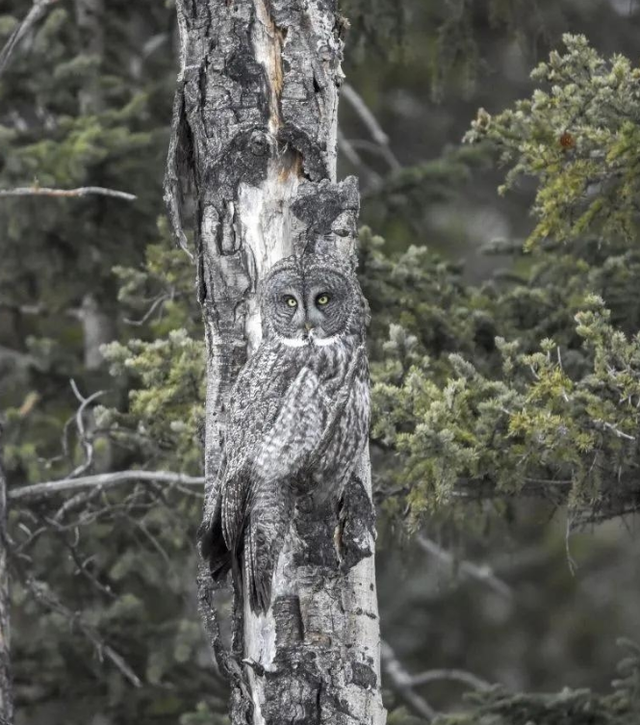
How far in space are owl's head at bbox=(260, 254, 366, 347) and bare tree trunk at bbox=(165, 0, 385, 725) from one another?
108 mm

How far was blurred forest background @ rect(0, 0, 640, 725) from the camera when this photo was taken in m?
6.73

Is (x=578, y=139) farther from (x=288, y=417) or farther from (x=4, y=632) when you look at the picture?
(x=4, y=632)

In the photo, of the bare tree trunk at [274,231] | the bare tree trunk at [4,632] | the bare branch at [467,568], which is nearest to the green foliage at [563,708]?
the bare branch at [467,568]

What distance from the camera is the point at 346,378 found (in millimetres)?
5613

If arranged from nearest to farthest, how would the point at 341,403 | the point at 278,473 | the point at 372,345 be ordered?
1. the point at 278,473
2. the point at 341,403
3. the point at 372,345

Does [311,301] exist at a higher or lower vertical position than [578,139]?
lower

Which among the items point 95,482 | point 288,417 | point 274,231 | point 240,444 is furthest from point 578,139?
point 95,482

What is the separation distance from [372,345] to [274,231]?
6.94 feet

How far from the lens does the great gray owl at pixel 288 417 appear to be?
5461 millimetres

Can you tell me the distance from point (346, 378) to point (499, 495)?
1.91m

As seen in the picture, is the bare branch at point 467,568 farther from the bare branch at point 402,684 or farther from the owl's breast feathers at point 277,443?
the owl's breast feathers at point 277,443

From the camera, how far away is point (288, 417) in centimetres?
554

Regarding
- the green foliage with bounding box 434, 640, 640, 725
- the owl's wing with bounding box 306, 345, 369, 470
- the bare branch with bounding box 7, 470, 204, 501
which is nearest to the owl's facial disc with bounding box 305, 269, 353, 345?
the owl's wing with bounding box 306, 345, 369, 470

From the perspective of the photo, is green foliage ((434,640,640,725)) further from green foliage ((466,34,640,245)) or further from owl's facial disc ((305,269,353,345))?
owl's facial disc ((305,269,353,345))
